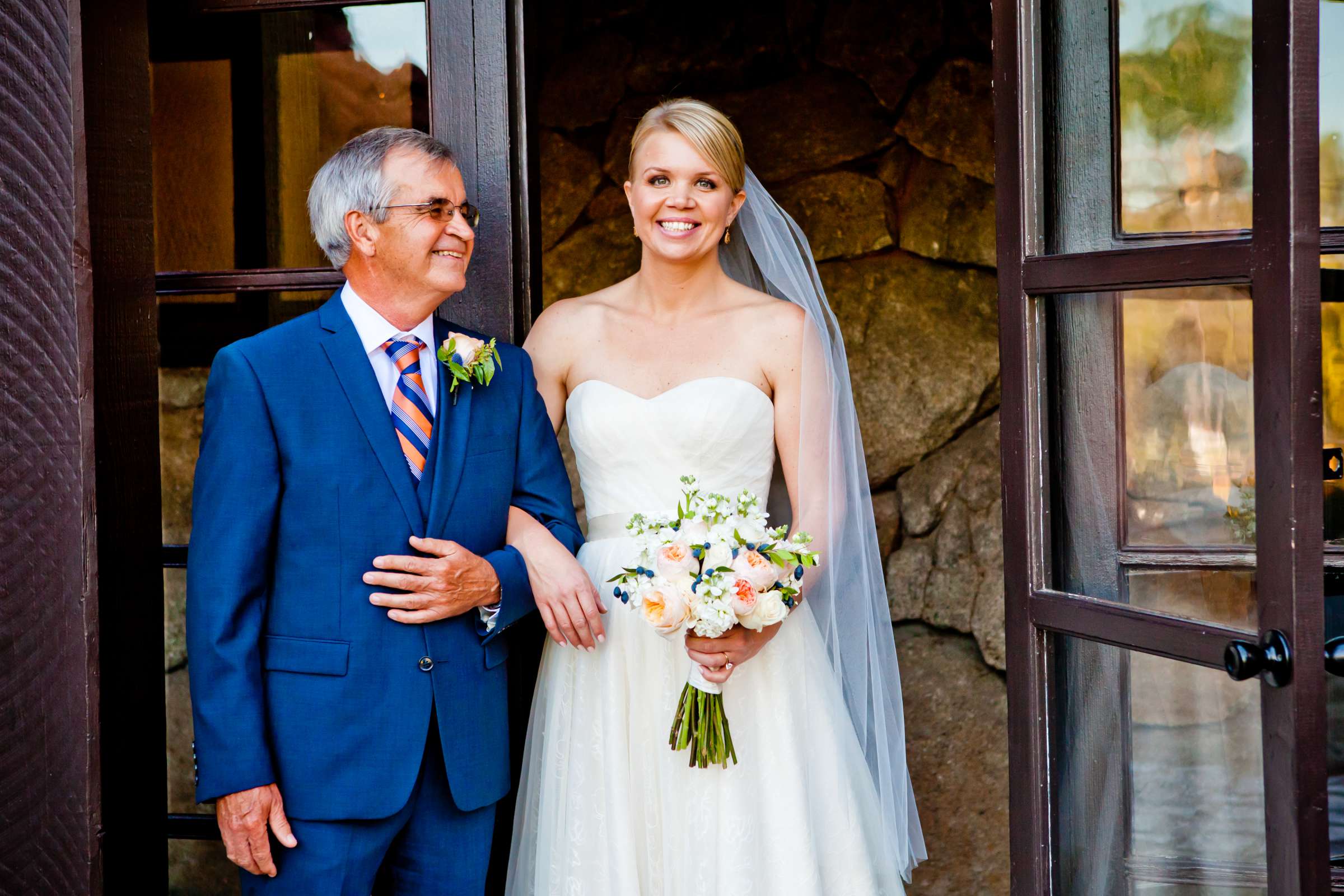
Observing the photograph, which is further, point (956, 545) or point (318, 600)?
point (956, 545)

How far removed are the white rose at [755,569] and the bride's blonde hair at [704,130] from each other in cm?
93

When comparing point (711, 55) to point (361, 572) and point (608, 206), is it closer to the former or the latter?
point (608, 206)

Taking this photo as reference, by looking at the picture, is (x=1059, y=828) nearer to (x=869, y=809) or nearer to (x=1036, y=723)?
(x=1036, y=723)

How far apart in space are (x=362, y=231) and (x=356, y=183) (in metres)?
0.09

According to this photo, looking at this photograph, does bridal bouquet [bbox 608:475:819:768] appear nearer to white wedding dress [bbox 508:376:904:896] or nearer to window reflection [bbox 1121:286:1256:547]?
white wedding dress [bbox 508:376:904:896]

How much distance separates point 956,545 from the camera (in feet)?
13.3

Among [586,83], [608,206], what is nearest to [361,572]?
[608,206]

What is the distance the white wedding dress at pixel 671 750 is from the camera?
2.35 meters

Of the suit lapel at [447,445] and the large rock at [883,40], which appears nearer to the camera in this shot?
the suit lapel at [447,445]

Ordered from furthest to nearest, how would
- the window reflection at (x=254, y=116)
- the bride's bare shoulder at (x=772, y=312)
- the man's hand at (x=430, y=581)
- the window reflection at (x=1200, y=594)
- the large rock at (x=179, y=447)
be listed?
the large rock at (x=179, y=447) → the bride's bare shoulder at (x=772, y=312) → the window reflection at (x=254, y=116) → the man's hand at (x=430, y=581) → the window reflection at (x=1200, y=594)

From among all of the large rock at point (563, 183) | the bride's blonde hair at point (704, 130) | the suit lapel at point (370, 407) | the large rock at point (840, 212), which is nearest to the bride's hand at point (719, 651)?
the suit lapel at point (370, 407)

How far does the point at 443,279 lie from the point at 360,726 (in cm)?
82

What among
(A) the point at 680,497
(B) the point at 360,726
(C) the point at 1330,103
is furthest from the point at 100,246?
(C) the point at 1330,103

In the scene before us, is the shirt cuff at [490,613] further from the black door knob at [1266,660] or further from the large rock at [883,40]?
the large rock at [883,40]
